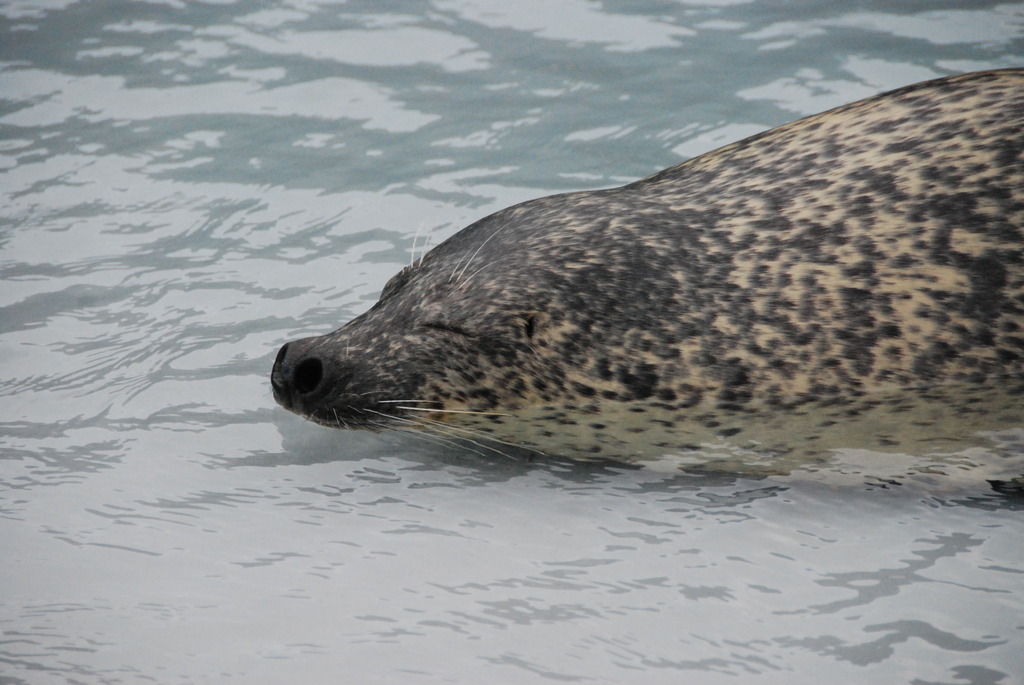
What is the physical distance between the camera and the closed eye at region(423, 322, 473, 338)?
12.2 feet

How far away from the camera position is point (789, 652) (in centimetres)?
285

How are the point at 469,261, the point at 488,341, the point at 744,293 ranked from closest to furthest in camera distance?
1. the point at 744,293
2. the point at 488,341
3. the point at 469,261

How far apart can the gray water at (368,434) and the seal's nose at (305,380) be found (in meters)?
0.20

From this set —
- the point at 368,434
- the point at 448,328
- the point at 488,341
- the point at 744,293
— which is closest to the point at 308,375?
the point at 368,434

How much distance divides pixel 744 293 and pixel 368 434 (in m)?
1.41

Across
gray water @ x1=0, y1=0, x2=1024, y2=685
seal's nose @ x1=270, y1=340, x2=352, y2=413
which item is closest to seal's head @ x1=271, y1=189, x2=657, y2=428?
seal's nose @ x1=270, y1=340, x2=352, y2=413

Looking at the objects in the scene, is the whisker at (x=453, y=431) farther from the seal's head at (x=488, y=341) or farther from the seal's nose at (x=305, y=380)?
the seal's nose at (x=305, y=380)

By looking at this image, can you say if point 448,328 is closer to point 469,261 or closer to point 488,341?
point 488,341

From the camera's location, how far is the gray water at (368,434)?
296cm

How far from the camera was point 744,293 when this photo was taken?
3.58 metres

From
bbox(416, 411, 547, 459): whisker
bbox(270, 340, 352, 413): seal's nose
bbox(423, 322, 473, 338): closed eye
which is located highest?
bbox(423, 322, 473, 338): closed eye

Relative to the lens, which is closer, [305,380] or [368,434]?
[305,380]

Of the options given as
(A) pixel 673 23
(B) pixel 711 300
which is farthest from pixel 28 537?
(A) pixel 673 23

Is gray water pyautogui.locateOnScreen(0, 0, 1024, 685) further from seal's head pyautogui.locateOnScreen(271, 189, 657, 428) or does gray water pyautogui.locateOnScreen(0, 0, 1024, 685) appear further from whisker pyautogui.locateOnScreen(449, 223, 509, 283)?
whisker pyautogui.locateOnScreen(449, 223, 509, 283)
